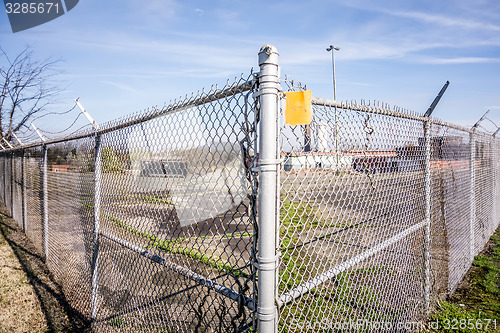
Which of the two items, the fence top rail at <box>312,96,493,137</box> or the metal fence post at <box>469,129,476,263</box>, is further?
the metal fence post at <box>469,129,476,263</box>

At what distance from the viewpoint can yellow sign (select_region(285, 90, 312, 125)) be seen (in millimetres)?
1572

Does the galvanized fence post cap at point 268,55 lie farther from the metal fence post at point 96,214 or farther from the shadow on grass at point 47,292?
the shadow on grass at point 47,292

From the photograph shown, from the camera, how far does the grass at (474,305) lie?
348 centimetres

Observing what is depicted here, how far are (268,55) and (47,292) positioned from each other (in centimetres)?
527

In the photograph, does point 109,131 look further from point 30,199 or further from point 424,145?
point 30,199

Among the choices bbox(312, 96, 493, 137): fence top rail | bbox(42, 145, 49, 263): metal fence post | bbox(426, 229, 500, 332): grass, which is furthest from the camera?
bbox(42, 145, 49, 263): metal fence post

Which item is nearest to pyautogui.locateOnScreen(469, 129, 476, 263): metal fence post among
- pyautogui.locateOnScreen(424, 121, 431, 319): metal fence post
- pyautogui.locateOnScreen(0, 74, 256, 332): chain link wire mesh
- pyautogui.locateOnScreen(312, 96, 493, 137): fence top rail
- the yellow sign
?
pyautogui.locateOnScreen(312, 96, 493, 137): fence top rail

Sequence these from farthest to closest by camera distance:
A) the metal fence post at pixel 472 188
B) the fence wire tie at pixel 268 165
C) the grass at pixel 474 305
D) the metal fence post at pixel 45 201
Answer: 1. the metal fence post at pixel 45 201
2. the metal fence post at pixel 472 188
3. the grass at pixel 474 305
4. the fence wire tie at pixel 268 165

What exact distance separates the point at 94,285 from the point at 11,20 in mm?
6667

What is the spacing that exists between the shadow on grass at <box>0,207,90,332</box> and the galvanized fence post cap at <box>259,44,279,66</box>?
3.89 meters

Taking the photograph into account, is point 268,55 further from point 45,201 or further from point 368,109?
point 45,201

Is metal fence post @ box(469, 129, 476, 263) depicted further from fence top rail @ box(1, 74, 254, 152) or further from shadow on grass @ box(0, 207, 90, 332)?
shadow on grass @ box(0, 207, 90, 332)

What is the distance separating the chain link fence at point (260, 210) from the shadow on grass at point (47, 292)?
0.15 metres

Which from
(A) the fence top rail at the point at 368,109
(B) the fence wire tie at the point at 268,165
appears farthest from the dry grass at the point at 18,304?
(A) the fence top rail at the point at 368,109
